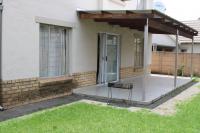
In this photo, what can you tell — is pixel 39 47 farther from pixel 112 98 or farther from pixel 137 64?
pixel 137 64

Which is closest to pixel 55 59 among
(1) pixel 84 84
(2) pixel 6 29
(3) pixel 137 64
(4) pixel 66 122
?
(1) pixel 84 84

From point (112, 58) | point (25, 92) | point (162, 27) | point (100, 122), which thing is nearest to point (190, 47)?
point (112, 58)

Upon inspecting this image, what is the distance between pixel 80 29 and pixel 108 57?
297 centimetres

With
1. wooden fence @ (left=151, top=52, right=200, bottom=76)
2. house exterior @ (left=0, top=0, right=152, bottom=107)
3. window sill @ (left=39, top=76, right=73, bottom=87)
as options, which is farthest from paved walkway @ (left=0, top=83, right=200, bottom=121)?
wooden fence @ (left=151, top=52, right=200, bottom=76)

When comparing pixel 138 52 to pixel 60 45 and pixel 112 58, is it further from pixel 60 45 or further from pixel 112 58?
pixel 60 45

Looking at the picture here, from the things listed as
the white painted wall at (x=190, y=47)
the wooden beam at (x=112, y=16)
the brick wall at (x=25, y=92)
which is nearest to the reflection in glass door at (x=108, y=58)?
the wooden beam at (x=112, y=16)

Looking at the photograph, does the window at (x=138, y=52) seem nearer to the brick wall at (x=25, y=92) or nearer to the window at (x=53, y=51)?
the window at (x=53, y=51)

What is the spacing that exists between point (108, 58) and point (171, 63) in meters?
9.23

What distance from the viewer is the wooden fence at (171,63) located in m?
22.7

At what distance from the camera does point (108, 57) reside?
50.0 ft

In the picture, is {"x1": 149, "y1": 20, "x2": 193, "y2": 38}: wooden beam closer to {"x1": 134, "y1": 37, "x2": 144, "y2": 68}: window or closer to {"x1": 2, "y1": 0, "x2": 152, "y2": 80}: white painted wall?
{"x1": 134, "y1": 37, "x2": 144, "y2": 68}: window

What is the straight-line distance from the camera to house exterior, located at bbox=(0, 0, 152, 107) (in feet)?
30.5

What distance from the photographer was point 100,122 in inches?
320

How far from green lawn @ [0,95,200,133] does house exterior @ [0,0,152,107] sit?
142 cm
